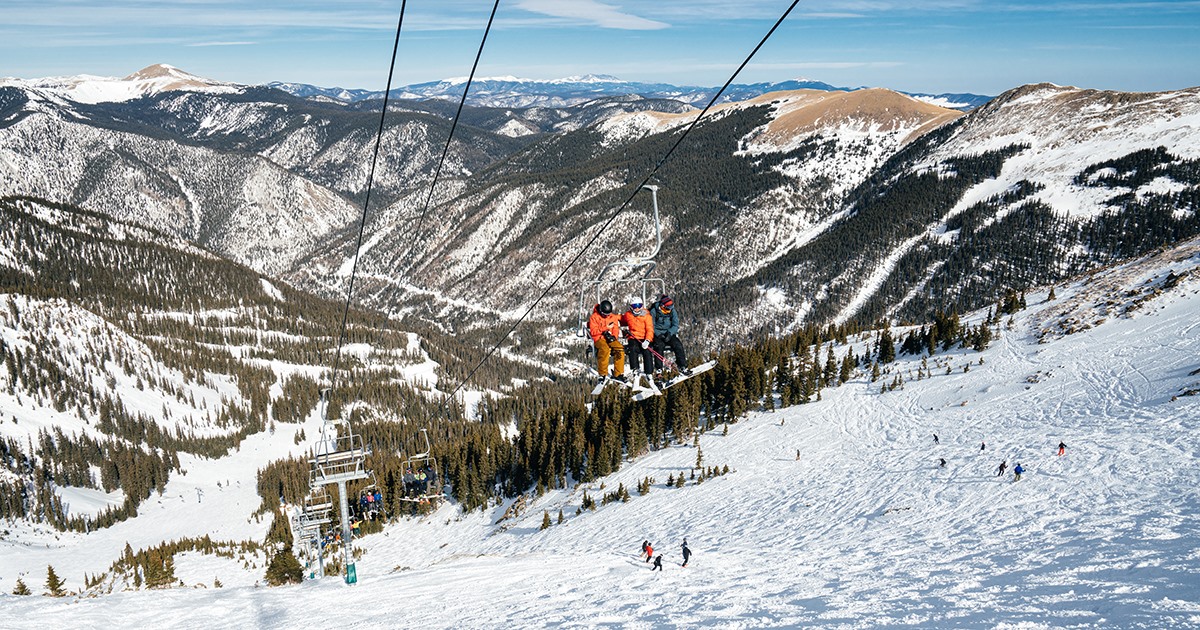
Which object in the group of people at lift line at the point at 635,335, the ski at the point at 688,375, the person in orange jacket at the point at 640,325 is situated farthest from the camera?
the ski at the point at 688,375

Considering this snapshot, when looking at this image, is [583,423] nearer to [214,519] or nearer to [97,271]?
[214,519]

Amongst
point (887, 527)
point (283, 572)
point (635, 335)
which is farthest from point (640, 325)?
point (283, 572)

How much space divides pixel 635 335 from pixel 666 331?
59.7 inches

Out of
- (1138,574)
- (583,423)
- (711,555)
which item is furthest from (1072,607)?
(583,423)

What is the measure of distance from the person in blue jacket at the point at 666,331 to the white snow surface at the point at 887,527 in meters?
8.32

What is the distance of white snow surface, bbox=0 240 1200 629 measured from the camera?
19.3 m

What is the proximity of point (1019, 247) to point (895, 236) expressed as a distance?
35.0m

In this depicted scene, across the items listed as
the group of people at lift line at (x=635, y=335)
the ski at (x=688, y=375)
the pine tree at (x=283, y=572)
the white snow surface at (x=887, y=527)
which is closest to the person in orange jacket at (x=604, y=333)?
the group of people at lift line at (x=635, y=335)

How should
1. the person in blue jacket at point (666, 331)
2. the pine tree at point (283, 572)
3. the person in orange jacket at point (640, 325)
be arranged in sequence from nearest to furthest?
the person in orange jacket at point (640, 325), the person in blue jacket at point (666, 331), the pine tree at point (283, 572)

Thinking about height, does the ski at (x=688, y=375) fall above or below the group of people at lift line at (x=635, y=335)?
below

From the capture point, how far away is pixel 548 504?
5956cm

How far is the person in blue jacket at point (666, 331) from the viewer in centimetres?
2278

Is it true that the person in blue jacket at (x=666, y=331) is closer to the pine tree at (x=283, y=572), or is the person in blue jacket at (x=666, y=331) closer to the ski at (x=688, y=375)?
the ski at (x=688, y=375)

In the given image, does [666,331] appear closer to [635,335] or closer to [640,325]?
[640,325]
